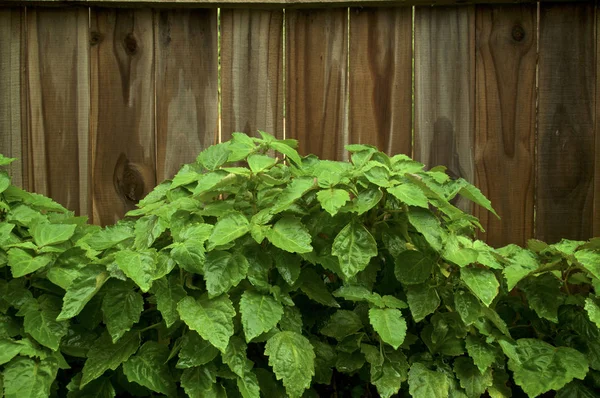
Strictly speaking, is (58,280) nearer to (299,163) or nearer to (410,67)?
(299,163)

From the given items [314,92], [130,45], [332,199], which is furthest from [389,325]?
[130,45]

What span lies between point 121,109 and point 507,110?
5.46 feet

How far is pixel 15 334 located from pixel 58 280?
21 centimetres

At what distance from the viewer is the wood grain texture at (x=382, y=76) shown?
127 inches

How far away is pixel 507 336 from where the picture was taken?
2.52 m

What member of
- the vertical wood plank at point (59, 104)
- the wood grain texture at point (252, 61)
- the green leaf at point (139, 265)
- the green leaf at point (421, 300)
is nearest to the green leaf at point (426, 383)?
the green leaf at point (421, 300)

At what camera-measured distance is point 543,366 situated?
2.47 metres

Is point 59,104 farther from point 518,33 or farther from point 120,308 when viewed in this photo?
point 518,33

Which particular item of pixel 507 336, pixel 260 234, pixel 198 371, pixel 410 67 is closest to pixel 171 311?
pixel 198 371

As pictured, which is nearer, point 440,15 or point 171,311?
point 171,311

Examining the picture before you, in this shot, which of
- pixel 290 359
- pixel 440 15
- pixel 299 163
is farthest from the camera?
pixel 440 15

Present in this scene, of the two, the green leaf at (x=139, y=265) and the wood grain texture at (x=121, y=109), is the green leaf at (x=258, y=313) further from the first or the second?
the wood grain texture at (x=121, y=109)

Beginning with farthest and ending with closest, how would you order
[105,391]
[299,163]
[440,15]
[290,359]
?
[440,15]
[299,163]
[105,391]
[290,359]

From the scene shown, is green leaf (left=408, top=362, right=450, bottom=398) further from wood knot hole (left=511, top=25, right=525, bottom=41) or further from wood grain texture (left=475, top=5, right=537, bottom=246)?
wood knot hole (left=511, top=25, right=525, bottom=41)
